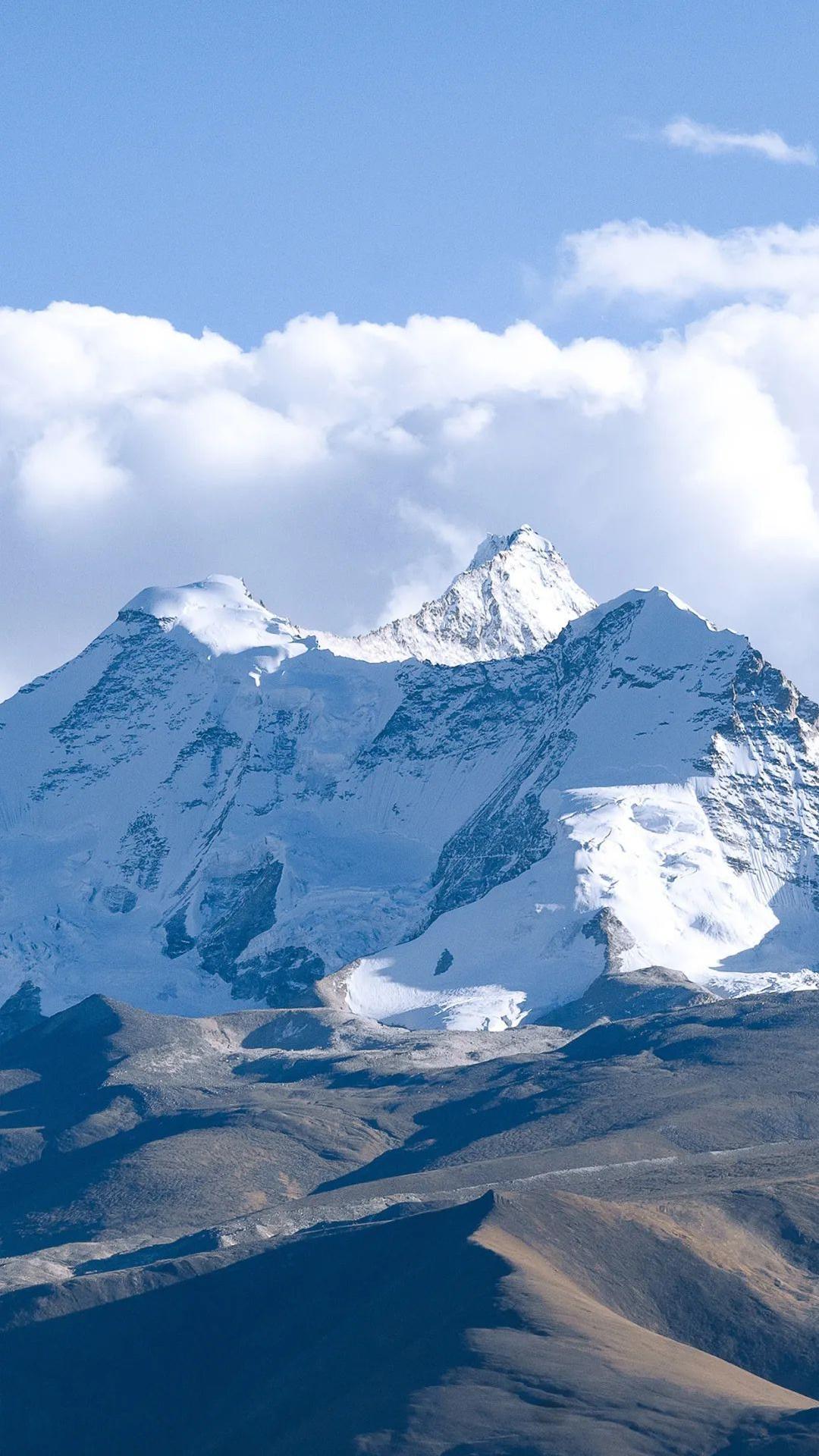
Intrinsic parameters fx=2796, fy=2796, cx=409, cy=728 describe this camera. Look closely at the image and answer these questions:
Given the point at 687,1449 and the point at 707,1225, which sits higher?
the point at 707,1225

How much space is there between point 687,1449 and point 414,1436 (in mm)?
13882

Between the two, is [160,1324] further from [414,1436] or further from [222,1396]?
[414,1436]

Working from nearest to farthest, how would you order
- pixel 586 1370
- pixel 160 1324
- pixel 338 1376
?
pixel 586 1370, pixel 338 1376, pixel 160 1324

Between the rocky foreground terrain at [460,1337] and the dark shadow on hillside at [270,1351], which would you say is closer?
the rocky foreground terrain at [460,1337]

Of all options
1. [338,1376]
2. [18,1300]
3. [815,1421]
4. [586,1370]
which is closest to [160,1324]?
[18,1300]

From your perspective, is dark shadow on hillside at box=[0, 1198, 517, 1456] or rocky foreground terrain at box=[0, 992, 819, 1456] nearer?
rocky foreground terrain at box=[0, 992, 819, 1456]

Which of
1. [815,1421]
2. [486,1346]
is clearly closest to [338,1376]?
Answer: [486,1346]

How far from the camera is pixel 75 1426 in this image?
167125 millimetres

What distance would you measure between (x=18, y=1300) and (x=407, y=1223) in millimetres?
27073

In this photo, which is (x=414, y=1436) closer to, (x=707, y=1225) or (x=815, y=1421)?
(x=815, y=1421)

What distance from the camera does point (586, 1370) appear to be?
146m

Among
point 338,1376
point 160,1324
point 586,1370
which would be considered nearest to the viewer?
point 586,1370

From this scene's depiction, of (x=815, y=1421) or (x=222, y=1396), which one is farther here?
(x=222, y=1396)

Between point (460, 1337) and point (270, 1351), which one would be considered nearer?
point (460, 1337)
